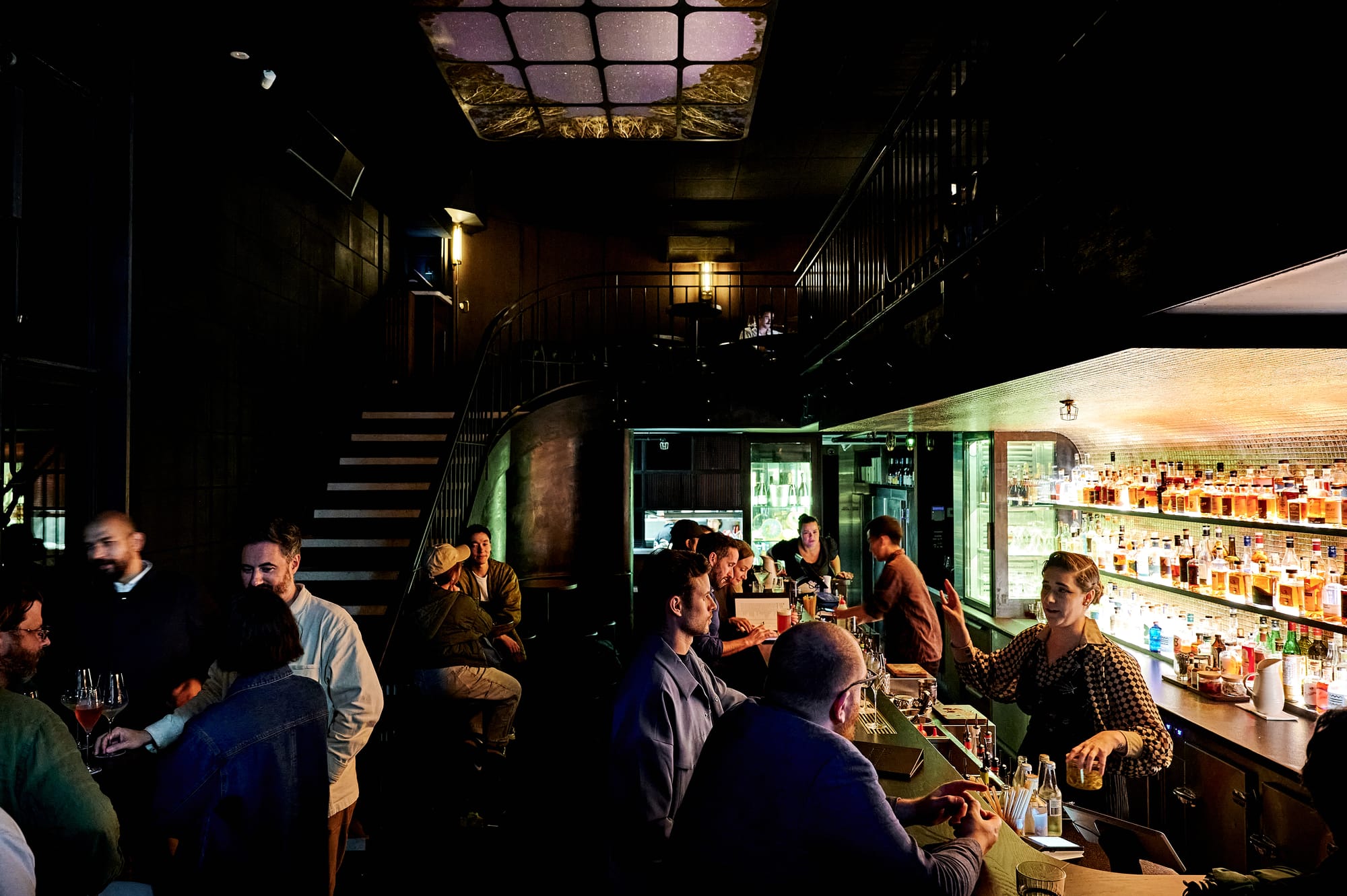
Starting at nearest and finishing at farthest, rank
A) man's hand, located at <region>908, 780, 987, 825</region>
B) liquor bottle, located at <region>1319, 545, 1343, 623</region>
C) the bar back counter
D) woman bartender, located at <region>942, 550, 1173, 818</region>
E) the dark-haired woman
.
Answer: man's hand, located at <region>908, 780, 987, 825</region> < the dark-haired woman < woman bartender, located at <region>942, 550, 1173, 818</region> < the bar back counter < liquor bottle, located at <region>1319, 545, 1343, 623</region>

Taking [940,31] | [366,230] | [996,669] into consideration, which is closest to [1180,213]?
[996,669]

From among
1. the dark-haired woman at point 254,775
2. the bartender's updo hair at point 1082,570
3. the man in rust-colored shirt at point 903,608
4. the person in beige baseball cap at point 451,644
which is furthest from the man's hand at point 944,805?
the person in beige baseball cap at point 451,644

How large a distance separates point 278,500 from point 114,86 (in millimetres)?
3493

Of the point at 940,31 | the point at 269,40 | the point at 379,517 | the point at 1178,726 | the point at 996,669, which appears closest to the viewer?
the point at 996,669

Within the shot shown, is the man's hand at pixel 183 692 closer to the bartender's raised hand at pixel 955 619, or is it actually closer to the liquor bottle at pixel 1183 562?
the bartender's raised hand at pixel 955 619

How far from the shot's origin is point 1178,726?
407 centimetres

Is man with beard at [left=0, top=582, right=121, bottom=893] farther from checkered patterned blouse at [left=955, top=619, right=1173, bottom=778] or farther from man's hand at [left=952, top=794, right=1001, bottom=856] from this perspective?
checkered patterned blouse at [left=955, top=619, right=1173, bottom=778]

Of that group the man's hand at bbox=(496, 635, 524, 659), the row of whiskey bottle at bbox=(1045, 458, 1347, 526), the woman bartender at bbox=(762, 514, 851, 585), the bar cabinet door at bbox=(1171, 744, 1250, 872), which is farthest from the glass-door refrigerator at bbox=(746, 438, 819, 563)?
the bar cabinet door at bbox=(1171, 744, 1250, 872)

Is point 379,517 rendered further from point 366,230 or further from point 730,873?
point 730,873

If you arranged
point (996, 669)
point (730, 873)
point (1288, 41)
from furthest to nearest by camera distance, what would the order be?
1. point (996, 669)
2. point (730, 873)
3. point (1288, 41)

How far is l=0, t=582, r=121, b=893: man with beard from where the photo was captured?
1995 mm

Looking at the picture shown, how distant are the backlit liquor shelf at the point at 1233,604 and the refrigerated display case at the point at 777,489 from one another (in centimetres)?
548

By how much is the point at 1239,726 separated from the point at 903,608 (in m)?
1.89

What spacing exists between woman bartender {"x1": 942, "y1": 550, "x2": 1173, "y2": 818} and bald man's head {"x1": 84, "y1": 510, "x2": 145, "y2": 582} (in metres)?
3.68
